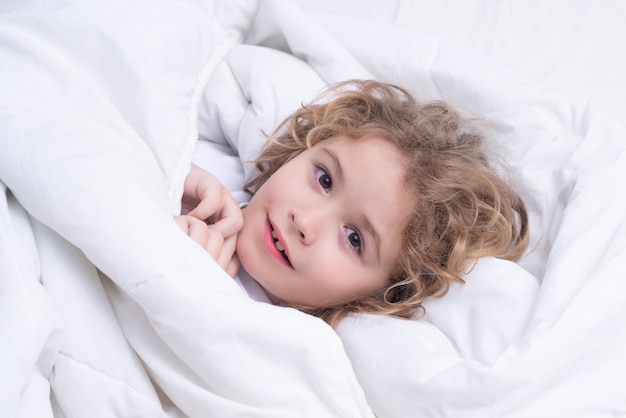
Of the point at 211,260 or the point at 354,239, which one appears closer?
the point at 211,260

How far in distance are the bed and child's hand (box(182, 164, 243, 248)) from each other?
6 cm

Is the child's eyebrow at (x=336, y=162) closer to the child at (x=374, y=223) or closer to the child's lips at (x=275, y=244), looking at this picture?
the child at (x=374, y=223)

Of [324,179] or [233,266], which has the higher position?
[324,179]

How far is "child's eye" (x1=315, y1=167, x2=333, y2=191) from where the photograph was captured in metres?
1.09

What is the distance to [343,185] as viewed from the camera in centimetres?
106

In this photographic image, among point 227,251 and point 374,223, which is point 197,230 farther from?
point 374,223

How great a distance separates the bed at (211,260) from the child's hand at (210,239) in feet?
0.10

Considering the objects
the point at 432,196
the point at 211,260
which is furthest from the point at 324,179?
the point at 211,260

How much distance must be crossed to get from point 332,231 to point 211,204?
0.19m

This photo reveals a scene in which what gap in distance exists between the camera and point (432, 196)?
106 centimetres

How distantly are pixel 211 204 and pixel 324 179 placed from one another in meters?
0.17

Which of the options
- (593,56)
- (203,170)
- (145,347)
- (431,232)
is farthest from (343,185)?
(593,56)

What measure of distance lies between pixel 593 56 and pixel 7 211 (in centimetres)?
117

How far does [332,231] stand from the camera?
40.9 inches
